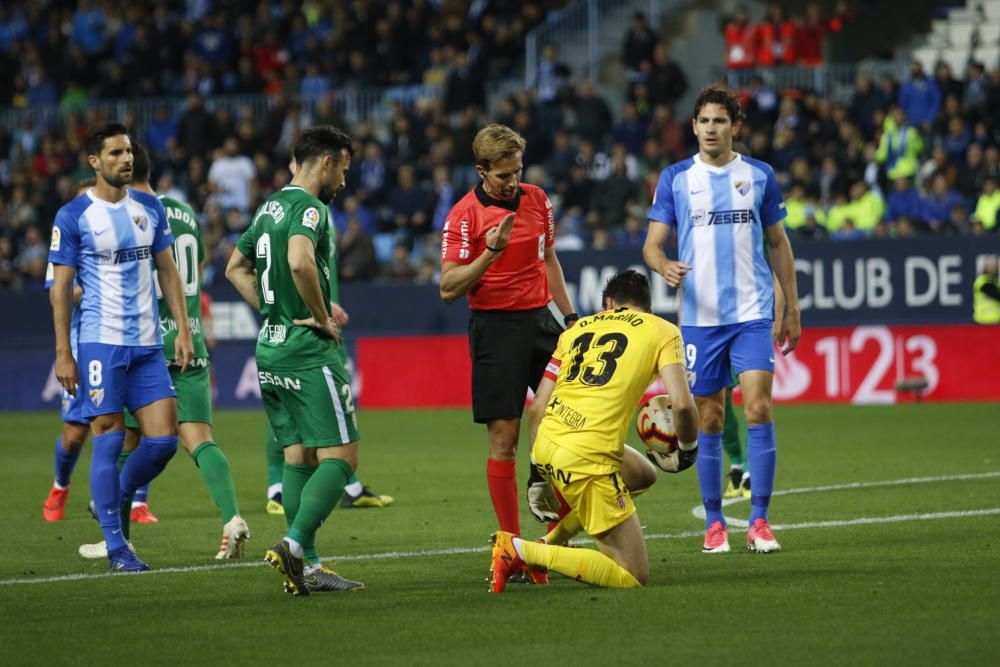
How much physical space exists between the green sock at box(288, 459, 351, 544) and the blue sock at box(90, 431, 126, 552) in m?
1.38

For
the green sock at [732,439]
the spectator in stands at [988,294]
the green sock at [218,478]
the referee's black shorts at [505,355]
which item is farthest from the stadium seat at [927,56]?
Result: the referee's black shorts at [505,355]

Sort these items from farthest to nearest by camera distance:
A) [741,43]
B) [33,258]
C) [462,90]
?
1. [462,90]
2. [33,258]
3. [741,43]

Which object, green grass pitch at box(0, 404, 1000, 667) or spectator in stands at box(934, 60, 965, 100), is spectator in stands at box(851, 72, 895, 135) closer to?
spectator in stands at box(934, 60, 965, 100)

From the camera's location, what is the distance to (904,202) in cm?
2272

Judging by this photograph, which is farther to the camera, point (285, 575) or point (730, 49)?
point (730, 49)

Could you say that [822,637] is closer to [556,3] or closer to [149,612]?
[149,612]

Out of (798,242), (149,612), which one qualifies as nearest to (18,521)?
(149,612)

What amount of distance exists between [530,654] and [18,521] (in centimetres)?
625

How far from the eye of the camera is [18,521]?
11359 mm

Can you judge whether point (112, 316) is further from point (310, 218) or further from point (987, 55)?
point (987, 55)

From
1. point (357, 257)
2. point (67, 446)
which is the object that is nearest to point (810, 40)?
point (357, 257)

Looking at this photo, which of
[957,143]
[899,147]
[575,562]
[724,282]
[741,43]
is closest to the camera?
[575,562]

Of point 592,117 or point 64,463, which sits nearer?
point 64,463

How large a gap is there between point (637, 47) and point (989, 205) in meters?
7.37
